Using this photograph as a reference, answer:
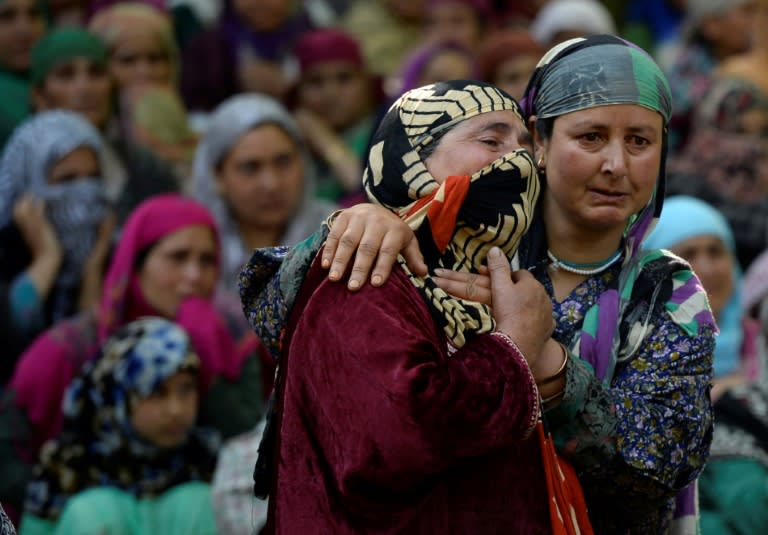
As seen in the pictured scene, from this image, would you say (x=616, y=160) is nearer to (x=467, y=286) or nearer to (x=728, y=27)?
(x=467, y=286)

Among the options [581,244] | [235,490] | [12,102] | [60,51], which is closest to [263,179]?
[60,51]

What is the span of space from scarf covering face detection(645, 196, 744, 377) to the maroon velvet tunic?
9.77 feet

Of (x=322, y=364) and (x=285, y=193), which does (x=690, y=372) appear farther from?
(x=285, y=193)

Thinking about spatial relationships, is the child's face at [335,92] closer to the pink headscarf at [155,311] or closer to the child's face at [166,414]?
the pink headscarf at [155,311]

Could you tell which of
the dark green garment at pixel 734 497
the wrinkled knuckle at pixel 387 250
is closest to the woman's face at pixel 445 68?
the dark green garment at pixel 734 497

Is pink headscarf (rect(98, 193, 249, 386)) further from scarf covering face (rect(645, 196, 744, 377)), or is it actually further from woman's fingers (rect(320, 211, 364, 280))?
woman's fingers (rect(320, 211, 364, 280))

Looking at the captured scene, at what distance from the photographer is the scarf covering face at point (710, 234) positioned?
567cm

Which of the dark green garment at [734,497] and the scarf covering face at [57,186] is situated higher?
the scarf covering face at [57,186]

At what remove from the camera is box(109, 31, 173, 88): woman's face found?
746cm

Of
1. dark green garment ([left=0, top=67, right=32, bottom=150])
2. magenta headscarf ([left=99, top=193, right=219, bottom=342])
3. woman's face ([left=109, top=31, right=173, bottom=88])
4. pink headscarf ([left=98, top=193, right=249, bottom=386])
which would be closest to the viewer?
pink headscarf ([left=98, top=193, right=249, bottom=386])

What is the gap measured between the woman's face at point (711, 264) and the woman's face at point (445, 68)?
7.33ft

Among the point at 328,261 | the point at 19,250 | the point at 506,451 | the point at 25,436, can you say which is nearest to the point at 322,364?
the point at 328,261

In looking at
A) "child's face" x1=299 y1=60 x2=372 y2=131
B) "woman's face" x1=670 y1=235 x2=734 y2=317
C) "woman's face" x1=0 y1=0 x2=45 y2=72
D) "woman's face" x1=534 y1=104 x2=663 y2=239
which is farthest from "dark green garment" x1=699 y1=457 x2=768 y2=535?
"woman's face" x1=0 y1=0 x2=45 y2=72

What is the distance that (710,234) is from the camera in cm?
575
